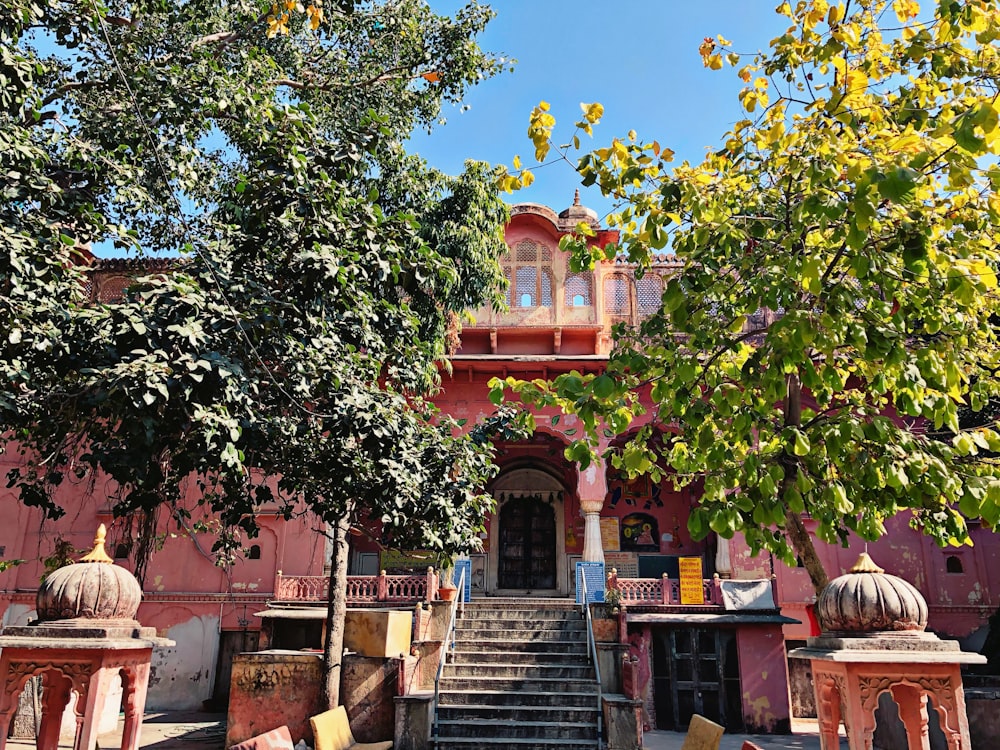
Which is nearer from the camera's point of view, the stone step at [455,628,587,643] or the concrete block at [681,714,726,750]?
the concrete block at [681,714,726,750]

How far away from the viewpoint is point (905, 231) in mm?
4188

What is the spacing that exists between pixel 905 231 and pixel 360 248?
14.5 feet

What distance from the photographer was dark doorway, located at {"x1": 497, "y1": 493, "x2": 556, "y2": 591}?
59.8ft

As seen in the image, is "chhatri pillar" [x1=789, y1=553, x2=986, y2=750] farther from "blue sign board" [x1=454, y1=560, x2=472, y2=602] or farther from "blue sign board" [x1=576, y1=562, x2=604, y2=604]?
"blue sign board" [x1=454, y1=560, x2=472, y2=602]

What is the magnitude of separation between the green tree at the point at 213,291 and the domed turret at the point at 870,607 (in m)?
3.64

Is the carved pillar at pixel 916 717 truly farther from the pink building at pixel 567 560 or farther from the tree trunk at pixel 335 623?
the tree trunk at pixel 335 623

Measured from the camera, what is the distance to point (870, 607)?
5449 mm

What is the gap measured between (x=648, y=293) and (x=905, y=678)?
41.8 feet

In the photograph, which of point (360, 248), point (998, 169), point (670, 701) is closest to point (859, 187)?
point (998, 169)

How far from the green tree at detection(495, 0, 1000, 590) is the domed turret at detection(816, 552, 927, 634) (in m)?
0.32

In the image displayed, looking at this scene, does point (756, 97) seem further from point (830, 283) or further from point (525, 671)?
point (525, 671)

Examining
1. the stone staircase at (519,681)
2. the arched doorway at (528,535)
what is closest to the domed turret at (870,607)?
the stone staircase at (519,681)

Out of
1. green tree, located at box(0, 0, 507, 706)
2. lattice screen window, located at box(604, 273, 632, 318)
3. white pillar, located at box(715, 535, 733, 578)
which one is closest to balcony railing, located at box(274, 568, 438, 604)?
green tree, located at box(0, 0, 507, 706)

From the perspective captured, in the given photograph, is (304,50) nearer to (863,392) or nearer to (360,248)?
(360,248)
